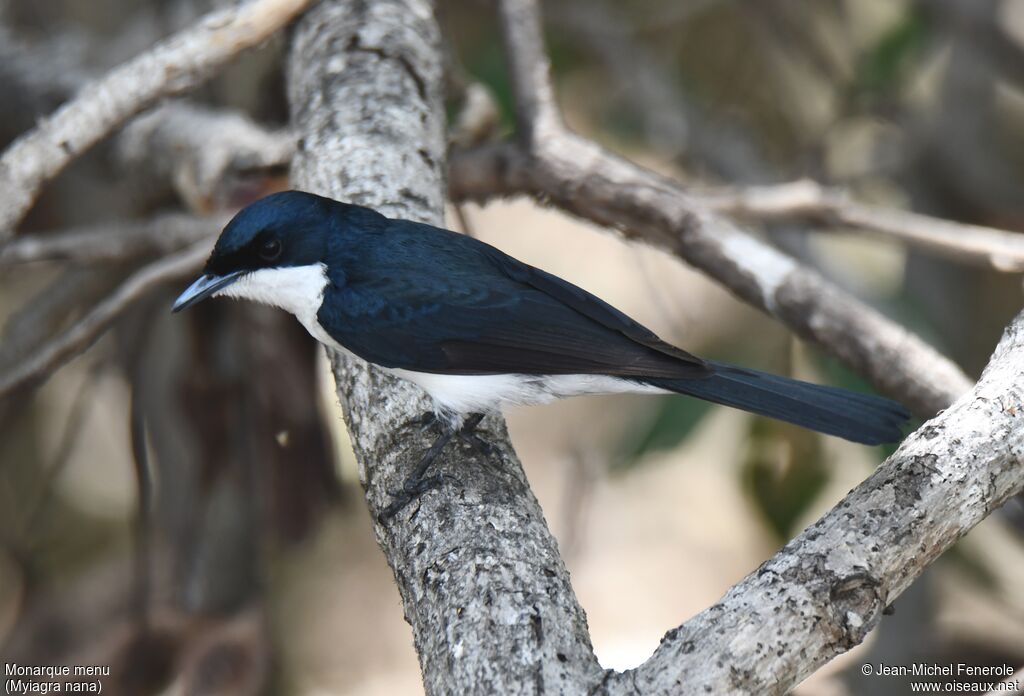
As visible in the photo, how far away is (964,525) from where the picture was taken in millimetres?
1787

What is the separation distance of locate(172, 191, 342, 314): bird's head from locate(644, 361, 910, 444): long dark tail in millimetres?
946

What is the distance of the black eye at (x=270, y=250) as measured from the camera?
2.69 meters

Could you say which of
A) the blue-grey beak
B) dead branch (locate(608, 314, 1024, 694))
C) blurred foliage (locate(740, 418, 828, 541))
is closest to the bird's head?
the blue-grey beak

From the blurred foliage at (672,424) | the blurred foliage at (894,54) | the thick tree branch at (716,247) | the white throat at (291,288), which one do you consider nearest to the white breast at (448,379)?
the white throat at (291,288)

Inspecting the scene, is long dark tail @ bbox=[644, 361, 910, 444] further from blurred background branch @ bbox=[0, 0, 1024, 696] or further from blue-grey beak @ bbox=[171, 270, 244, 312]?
blue-grey beak @ bbox=[171, 270, 244, 312]

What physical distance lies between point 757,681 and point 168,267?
2249mm

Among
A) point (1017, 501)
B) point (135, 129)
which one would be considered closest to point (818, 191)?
point (1017, 501)

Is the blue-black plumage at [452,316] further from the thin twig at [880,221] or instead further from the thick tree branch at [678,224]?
the thin twig at [880,221]

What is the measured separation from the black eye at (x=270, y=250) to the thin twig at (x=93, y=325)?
0.48 meters

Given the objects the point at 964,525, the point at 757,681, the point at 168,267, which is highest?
the point at 168,267

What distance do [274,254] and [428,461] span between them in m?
0.78

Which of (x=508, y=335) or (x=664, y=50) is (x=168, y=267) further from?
(x=664, y=50)

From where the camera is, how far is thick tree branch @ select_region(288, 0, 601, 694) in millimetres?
1697

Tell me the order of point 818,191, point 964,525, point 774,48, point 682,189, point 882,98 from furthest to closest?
point 774,48 < point 882,98 < point 818,191 < point 682,189 < point 964,525
